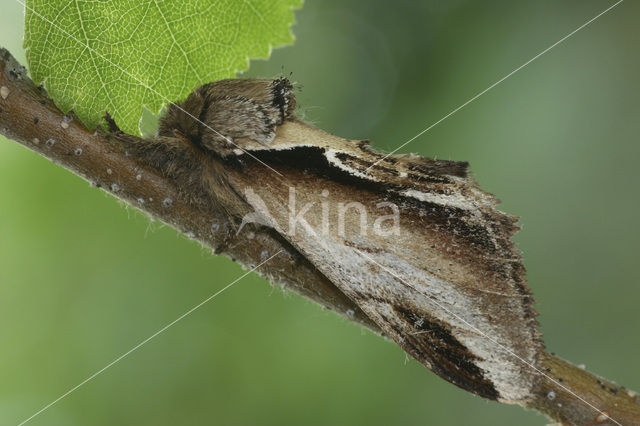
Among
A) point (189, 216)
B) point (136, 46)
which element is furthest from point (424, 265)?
point (136, 46)

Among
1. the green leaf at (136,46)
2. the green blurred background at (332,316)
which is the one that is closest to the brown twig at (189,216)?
the green leaf at (136,46)

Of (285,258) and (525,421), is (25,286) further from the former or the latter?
(525,421)

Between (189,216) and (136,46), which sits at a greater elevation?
(136,46)

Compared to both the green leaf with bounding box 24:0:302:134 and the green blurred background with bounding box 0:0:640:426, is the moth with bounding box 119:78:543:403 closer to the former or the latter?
the green leaf with bounding box 24:0:302:134

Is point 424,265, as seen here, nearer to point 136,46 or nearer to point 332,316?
point 136,46

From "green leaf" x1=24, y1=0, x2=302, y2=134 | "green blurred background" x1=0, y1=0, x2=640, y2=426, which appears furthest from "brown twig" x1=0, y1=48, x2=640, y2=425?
"green blurred background" x1=0, y1=0, x2=640, y2=426
